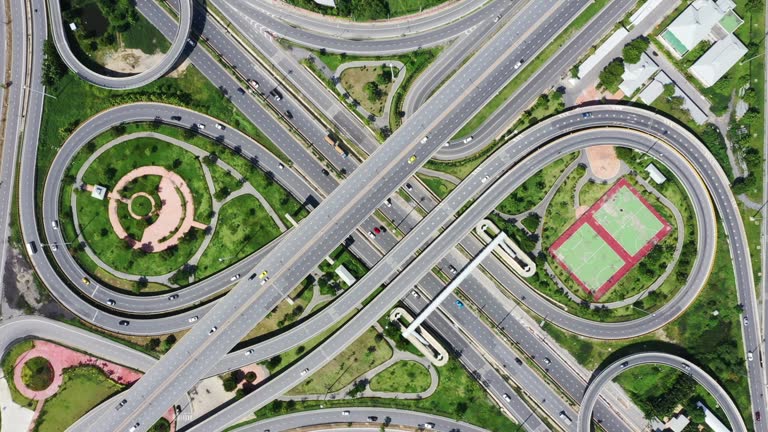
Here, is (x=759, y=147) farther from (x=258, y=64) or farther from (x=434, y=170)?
(x=258, y=64)

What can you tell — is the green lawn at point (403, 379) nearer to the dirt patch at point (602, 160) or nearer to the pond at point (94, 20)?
the dirt patch at point (602, 160)

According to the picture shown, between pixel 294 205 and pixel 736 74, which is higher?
pixel 294 205

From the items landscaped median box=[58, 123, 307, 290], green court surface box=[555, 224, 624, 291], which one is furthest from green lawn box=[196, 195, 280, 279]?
green court surface box=[555, 224, 624, 291]

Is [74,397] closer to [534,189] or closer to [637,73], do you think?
[534,189]

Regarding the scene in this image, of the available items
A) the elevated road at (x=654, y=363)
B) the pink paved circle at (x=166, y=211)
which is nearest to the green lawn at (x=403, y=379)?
the elevated road at (x=654, y=363)

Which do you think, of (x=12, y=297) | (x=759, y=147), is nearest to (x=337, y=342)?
(x=12, y=297)

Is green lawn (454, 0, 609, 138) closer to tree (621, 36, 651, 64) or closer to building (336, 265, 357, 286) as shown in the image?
tree (621, 36, 651, 64)
